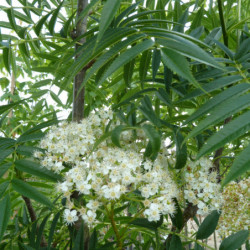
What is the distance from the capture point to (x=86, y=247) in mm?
723

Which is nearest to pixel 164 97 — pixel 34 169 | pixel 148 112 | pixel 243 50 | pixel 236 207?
pixel 148 112

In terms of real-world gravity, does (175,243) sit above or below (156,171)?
below

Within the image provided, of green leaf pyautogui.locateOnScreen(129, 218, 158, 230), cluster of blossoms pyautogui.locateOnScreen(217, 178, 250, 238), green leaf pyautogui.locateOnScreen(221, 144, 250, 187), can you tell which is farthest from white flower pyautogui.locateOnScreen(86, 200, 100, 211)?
cluster of blossoms pyautogui.locateOnScreen(217, 178, 250, 238)

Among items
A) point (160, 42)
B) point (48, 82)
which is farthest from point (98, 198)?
point (48, 82)

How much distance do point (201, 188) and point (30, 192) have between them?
0.34m

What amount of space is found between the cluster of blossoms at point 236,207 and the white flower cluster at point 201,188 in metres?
0.24

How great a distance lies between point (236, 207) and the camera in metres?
0.91

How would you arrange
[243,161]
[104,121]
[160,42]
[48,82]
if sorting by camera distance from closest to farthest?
[243,161]
[160,42]
[104,121]
[48,82]

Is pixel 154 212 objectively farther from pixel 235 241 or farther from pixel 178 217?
pixel 235 241

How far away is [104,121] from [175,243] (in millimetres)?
293

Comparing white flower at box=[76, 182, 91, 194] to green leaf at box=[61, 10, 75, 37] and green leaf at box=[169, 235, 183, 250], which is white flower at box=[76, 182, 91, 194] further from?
green leaf at box=[61, 10, 75, 37]

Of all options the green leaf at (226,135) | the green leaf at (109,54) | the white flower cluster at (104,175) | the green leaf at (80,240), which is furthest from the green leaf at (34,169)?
the green leaf at (226,135)

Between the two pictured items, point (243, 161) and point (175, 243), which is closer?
point (243, 161)

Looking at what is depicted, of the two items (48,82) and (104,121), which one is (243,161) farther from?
(48,82)
